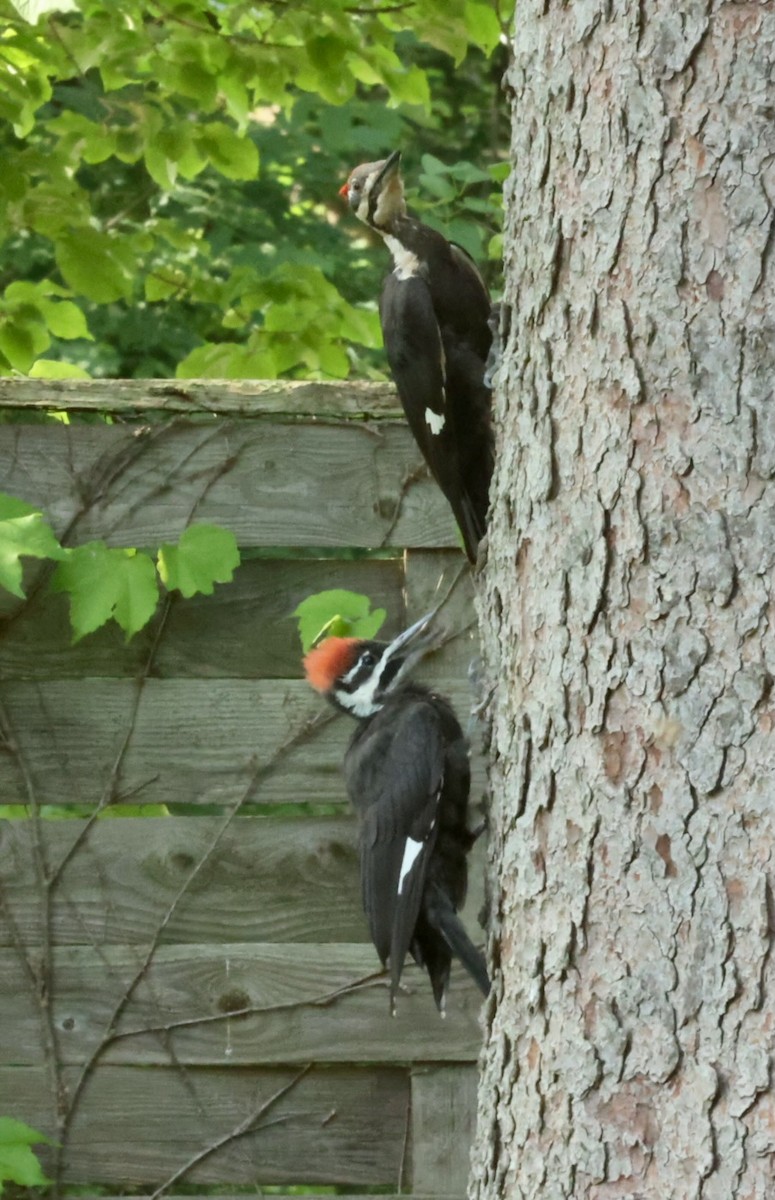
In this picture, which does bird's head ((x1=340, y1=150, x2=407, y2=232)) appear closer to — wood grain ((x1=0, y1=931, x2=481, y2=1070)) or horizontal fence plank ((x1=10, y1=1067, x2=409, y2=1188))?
wood grain ((x1=0, y1=931, x2=481, y2=1070))

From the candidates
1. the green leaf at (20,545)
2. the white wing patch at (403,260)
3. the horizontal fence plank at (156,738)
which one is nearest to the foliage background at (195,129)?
the white wing patch at (403,260)

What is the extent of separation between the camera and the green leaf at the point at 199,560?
2.69 meters

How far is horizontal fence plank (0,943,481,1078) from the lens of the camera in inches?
110

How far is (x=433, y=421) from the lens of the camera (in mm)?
2840

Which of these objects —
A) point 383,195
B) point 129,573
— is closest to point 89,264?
point 383,195

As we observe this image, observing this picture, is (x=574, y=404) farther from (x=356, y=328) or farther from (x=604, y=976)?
(x=356, y=328)

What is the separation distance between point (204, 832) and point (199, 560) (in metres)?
0.53

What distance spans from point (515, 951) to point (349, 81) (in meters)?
2.55

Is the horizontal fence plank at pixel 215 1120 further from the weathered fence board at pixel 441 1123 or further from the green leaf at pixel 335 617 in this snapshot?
the green leaf at pixel 335 617

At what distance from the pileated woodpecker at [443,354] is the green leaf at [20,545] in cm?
73

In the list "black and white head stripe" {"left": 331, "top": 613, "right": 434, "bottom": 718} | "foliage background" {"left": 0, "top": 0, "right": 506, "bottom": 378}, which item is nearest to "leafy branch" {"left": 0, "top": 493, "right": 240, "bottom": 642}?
"black and white head stripe" {"left": 331, "top": 613, "right": 434, "bottom": 718}

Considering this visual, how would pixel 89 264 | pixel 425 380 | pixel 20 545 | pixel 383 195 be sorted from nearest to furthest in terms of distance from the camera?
pixel 20 545 → pixel 425 380 → pixel 383 195 → pixel 89 264

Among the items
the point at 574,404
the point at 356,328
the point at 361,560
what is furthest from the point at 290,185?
the point at 574,404

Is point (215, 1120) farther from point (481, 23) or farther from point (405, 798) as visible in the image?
point (481, 23)
